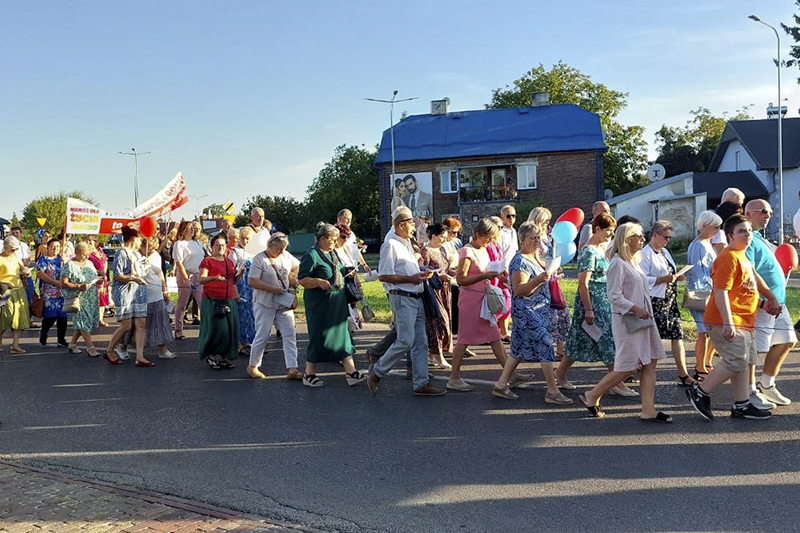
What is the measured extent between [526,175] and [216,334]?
42.2 m

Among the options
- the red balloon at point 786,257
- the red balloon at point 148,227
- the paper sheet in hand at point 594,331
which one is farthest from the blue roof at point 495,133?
the paper sheet in hand at point 594,331

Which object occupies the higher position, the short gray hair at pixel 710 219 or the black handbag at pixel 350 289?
the short gray hair at pixel 710 219

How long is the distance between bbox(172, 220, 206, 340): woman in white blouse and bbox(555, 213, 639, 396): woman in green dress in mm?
7124

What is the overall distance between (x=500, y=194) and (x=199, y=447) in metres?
45.3

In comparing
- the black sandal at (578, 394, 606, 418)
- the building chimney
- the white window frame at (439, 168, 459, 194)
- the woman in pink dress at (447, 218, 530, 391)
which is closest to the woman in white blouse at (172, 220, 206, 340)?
the woman in pink dress at (447, 218, 530, 391)

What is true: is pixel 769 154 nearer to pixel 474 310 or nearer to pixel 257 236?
pixel 257 236

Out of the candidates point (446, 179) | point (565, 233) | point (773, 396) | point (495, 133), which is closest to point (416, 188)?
point (446, 179)

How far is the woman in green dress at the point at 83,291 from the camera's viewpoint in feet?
36.6

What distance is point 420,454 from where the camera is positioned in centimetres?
586

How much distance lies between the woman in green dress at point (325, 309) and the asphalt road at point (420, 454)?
0.35m

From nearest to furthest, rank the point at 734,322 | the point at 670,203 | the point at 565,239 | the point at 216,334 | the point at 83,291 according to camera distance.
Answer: the point at 734,322 → the point at 565,239 → the point at 216,334 → the point at 83,291 → the point at 670,203

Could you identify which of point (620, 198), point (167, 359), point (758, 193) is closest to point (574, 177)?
point (620, 198)

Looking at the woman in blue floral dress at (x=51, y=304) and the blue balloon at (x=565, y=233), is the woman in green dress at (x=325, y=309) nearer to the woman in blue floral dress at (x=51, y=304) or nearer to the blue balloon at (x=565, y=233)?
the blue balloon at (x=565, y=233)

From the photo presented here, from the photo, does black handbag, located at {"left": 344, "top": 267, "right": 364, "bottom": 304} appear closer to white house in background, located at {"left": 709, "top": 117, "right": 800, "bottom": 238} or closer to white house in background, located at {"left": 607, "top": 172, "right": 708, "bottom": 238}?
white house in background, located at {"left": 607, "top": 172, "right": 708, "bottom": 238}
